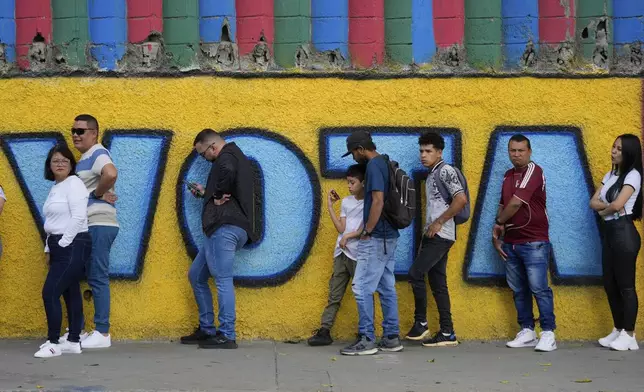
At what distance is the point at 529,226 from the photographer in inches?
344

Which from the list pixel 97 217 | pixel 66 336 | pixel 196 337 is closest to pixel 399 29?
pixel 97 217

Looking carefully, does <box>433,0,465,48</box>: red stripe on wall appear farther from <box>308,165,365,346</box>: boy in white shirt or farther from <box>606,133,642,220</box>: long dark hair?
<box>606,133,642,220</box>: long dark hair

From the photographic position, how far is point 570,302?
9133mm

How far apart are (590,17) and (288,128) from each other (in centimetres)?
283

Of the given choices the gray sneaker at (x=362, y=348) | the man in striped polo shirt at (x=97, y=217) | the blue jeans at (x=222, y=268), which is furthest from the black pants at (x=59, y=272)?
the gray sneaker at (x=362, y=348)

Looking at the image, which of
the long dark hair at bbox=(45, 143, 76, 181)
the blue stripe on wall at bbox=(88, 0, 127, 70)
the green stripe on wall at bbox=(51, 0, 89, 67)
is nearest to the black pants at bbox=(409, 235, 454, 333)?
the long dark hair at bbox=(45, 143, 76, 181)

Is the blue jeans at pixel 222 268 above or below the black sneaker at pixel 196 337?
above

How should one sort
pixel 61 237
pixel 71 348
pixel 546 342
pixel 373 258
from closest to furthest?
pixel 61 237 < pixel 373 258 < pixel 71 348 < pixel 546 342

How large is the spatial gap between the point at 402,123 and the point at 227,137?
5.04 feet

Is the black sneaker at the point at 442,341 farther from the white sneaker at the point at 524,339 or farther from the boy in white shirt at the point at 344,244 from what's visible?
the boy in white shirt at the point at 344,244

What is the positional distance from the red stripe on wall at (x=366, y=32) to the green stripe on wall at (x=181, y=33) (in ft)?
4.48

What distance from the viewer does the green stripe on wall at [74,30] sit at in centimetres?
912

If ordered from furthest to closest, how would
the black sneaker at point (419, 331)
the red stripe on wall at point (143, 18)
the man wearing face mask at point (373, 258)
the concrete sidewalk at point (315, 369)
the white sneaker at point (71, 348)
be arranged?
the red stripe on wall at point (143, 18) < the black sneaker at point (419, 331) < the white sneaker at point (71, 348) < the man wearing face mask at point (373, 258) < the concrete sidewalk at point (315, 369)

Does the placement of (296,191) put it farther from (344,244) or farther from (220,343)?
(220,343)
